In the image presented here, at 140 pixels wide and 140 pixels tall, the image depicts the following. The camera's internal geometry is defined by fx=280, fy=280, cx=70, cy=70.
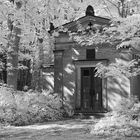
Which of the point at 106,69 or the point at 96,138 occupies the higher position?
the point at 106,69

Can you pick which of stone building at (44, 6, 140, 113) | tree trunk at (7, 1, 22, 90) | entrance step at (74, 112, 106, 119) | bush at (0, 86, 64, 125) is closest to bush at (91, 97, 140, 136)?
bush at (0, 86, 64, 125)

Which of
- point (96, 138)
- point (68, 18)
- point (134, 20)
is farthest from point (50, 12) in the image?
point (96, 138)

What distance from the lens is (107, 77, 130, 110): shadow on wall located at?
15.6 meters

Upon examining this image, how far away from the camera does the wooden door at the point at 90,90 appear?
639 inches

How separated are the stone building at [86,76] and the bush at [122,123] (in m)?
4.40

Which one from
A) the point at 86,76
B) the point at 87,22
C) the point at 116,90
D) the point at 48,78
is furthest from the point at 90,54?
the point at 48,78

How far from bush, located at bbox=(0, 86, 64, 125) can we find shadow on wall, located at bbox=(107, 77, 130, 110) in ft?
9.34

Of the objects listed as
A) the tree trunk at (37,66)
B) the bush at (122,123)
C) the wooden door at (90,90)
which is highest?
the tree trunk at (37,66)

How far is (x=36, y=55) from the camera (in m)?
21.6

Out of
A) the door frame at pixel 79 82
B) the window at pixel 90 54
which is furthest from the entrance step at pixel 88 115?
the window at pixel 90 54

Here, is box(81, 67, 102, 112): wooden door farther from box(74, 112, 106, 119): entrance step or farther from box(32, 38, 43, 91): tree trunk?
box(32, 38, 43, 91): tree trunk

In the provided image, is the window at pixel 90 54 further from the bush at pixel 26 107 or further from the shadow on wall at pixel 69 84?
the bush at pixel 26 107

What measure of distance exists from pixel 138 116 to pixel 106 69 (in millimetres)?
Result: 2133

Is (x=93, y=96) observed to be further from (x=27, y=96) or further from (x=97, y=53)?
(x=27, y=96)
